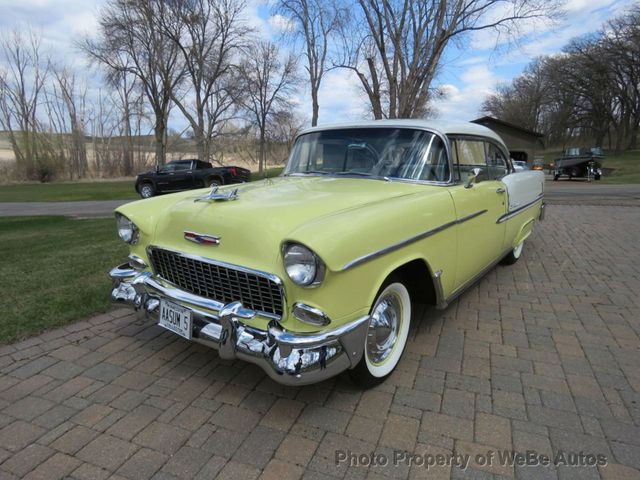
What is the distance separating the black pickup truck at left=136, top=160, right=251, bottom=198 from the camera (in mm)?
18141

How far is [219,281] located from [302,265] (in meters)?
0.61

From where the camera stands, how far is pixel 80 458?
191 cm

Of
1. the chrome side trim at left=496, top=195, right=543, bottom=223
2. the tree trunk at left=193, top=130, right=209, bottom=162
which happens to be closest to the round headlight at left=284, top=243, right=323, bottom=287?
the chrome side trim at left=496, top=195, right=543, bottom=223

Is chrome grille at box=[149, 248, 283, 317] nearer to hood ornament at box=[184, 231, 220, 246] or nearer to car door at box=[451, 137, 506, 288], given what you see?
hood ornament at box=[184, 231, 220, 246]

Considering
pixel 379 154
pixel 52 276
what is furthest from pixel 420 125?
pixel 52 276

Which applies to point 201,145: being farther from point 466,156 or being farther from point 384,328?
point 384,328

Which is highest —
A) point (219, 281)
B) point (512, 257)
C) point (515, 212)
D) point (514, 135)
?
point (514, 135)

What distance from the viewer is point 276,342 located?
195 cm

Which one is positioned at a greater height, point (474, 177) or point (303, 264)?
point (474, 177)

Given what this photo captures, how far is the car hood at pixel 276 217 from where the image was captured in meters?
2.01

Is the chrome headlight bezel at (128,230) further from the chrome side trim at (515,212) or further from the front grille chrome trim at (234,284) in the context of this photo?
the chrome side trim at (515,212)

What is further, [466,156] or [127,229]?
[466,156]

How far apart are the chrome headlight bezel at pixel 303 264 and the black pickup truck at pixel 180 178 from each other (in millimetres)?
16978

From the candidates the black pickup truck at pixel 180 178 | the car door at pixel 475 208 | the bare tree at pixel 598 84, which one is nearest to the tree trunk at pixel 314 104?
the black pickup truck at pixel 180 178
